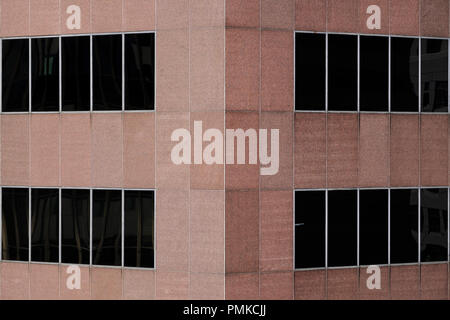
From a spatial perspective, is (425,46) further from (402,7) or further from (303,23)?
(303,23)

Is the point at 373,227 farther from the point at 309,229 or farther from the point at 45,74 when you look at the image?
the point at 45,74

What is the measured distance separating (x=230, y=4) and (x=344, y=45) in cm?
391

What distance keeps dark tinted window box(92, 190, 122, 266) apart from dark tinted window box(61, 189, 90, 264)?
28cm

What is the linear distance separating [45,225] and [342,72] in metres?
10.6

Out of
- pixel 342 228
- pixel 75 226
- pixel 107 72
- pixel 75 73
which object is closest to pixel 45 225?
pixel 75 226

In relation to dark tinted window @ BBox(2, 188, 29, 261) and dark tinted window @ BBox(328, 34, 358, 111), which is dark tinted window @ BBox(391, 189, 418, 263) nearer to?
dark tinted window @ BBox(328, 34, 358, 111)

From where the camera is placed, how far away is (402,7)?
21578 millimetres

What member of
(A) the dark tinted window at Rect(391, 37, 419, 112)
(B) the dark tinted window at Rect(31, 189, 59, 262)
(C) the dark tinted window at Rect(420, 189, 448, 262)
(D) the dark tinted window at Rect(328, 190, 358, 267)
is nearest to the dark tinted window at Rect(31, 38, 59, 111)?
(B) the dark tinted window at Rect(31, 189, 59, 262)

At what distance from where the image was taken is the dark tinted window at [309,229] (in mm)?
20656

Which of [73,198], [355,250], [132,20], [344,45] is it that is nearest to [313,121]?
[344,45]

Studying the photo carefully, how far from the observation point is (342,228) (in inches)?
830

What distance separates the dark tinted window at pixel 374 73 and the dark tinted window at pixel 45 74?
969cm

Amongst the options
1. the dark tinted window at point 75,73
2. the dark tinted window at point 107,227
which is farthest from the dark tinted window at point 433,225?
the dark tinted window at point 75,73

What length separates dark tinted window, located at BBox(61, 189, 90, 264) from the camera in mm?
21219
